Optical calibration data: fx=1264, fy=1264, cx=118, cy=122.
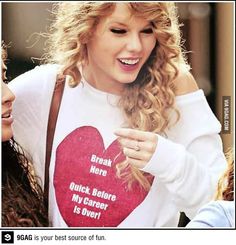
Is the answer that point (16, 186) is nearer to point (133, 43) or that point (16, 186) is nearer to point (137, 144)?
point (137, 144)

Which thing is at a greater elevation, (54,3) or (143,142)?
(54,3)

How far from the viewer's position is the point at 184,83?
309 inches

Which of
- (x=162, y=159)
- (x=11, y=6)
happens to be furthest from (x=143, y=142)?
(x=11, y=6)

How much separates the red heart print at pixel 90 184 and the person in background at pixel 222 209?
0.38 metres

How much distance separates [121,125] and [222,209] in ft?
2.66

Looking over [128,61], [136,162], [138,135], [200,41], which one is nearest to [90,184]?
[136,162]

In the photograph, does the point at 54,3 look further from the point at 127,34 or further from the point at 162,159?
the point at 162,159

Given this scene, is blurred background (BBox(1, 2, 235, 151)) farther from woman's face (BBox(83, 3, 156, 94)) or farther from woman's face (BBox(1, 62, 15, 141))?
woman's face (BBox(83, 3, 156, 94))
